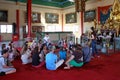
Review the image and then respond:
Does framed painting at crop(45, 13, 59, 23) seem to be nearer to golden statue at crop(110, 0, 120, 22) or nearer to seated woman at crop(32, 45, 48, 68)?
golden statue at crop(110, 0, 120, 22)

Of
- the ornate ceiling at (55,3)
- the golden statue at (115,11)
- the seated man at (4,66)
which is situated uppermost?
the ornate ceiling at (55,3)

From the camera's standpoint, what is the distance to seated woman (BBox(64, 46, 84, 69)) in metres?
5.98

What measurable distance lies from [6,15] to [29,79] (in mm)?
14654

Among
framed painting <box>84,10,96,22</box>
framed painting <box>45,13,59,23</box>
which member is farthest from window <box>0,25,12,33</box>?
framed painting <box>84,10,96,22</box>

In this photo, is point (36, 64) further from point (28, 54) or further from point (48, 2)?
point (48, 2)

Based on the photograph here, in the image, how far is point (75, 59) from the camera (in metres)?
6.10

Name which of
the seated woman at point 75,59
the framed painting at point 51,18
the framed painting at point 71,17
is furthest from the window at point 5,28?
the seated woman at point 75,59

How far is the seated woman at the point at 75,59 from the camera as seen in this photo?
5.98m

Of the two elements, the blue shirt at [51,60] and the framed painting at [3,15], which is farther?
the framed painting at [3,15]

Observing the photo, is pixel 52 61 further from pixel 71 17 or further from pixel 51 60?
pixel 71 17

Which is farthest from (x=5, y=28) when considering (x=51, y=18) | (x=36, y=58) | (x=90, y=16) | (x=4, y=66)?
(x=4, y=66)

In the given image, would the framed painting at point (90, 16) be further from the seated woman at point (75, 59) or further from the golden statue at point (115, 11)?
the seated woman at point (75, 59)

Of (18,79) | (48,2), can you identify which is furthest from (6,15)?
(18,79)

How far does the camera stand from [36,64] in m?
6.38
